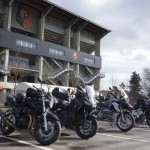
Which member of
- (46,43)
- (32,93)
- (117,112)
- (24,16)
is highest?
(24,16)

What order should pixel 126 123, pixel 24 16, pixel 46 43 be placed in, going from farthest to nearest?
1. pixel 46 43
2. pixel 24 16
3. pixel 126 123

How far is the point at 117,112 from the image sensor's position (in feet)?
36.2

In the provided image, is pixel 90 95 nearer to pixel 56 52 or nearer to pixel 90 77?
pixel 56 52

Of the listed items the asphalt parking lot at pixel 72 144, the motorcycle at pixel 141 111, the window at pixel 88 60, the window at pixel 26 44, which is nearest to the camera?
the asphalt parking lot at pixel 72 144

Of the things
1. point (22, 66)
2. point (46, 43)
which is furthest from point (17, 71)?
point (46, 43)

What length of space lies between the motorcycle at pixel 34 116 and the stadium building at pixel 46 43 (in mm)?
45699

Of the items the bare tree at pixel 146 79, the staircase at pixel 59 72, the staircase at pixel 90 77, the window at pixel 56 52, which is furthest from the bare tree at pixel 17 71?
the bare tree at pixel 146 79

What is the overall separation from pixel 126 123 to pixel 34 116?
4.38m

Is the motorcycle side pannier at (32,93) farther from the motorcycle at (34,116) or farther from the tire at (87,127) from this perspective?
the tire at (87,127)

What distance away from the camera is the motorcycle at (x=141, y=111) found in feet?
44.5

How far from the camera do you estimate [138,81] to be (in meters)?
91.0

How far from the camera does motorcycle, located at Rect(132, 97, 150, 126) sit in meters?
13.6

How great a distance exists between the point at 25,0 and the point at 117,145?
52.7 metres

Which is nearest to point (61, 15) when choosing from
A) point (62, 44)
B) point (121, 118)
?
point (62, 44)
